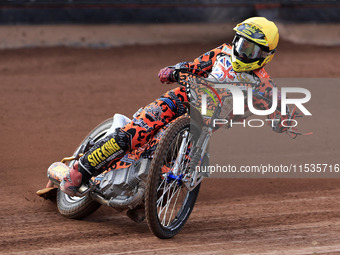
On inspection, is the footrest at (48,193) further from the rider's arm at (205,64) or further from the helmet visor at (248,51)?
the helmet visor at (248,51)

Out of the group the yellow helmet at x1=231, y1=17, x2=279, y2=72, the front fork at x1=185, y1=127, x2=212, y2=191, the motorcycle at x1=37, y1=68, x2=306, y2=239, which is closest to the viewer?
the motorcycle at x1=37, y1=68, x2=306, y2=239

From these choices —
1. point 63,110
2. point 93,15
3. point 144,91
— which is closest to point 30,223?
point 63,110

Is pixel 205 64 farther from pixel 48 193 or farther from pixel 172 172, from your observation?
pixel 48 193

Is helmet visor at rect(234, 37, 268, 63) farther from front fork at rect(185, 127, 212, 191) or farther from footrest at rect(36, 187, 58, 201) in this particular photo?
footrest at rect(36, 187, 58, 201)

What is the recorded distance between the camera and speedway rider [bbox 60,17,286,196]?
19.2 ft

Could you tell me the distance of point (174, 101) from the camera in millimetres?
6090

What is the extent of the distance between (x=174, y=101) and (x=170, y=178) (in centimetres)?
83

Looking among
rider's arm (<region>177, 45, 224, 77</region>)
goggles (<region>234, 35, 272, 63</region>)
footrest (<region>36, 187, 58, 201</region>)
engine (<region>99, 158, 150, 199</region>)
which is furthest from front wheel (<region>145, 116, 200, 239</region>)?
footrest (<region>36, 187, 58, 201</region>)

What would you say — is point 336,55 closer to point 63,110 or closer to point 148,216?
point 63,110

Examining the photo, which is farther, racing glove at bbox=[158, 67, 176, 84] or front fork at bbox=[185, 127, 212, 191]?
racing glove at bbox=[158, 67, 176, 84]

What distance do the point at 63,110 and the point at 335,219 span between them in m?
5.50

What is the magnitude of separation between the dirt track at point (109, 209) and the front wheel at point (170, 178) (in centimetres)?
16

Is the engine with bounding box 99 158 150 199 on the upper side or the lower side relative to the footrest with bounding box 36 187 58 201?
upper

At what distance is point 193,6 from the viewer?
15258mm
